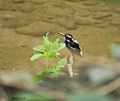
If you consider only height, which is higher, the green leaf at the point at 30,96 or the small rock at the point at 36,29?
the green leaf at the point at 30,96

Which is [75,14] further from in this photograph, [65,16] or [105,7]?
[105,7]

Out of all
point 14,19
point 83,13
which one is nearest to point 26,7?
point 14,19

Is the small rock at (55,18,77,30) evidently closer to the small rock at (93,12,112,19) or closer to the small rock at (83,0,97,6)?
the small rock at (93,12,112,19)

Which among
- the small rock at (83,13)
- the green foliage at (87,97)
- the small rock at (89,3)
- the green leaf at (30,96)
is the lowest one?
the small rock at (83,13)

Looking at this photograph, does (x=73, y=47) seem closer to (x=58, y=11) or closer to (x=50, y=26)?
(x=50, y=26)

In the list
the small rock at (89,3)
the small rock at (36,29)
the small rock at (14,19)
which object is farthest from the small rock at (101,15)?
the small rock at (14,19)

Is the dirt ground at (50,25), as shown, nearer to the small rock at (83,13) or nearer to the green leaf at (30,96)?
the small rock at (83,13)

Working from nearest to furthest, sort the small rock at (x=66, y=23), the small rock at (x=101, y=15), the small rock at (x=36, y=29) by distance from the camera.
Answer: the small rock at (x=36, y=29) → the small rock at (x=66, y=23) → the small rock at (x=101, y=15)
